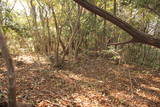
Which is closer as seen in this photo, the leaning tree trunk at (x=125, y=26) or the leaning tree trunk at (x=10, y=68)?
the leaning tree trunk at (x=10, y=68)

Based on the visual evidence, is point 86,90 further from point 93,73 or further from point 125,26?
point 125,26

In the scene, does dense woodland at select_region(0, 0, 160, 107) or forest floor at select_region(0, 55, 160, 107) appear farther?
forest floor at select_region(0, 55, 160, 107)

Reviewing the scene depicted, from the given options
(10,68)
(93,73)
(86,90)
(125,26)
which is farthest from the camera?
(93,73)

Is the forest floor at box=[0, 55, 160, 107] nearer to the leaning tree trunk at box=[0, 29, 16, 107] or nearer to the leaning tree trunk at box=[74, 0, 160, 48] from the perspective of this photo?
the leaning tree trunk at box=[0, 29, 16, 107]

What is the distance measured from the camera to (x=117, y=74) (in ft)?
16.4

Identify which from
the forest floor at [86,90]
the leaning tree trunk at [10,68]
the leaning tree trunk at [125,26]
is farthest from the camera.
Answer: the forest floor at [86,90]

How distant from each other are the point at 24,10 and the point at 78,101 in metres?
6.13

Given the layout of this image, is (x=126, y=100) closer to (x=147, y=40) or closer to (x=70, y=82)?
(x=70, y=82)

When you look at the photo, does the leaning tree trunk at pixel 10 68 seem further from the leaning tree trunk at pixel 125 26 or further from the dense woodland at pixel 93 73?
the leaning tree trunk at pixel 125 26

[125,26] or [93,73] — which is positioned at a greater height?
[125,26]

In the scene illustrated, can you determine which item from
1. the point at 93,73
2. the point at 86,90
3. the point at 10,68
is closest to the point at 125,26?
the point at 10,68

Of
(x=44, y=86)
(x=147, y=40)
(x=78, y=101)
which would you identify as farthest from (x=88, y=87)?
(x=147, y=40)

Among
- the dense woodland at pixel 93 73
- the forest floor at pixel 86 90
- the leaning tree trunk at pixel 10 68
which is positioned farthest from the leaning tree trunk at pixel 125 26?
the forest floor at pixel 86 90

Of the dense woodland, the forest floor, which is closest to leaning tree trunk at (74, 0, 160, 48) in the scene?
the dense woodland
